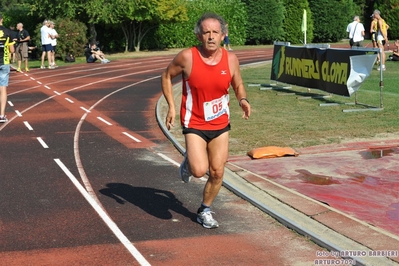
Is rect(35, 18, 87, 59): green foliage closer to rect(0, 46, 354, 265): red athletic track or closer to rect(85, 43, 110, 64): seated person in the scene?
rect(85, 43, 110, 64): seated person

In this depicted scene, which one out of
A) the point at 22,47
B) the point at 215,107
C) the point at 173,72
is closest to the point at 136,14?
the point at 22,47

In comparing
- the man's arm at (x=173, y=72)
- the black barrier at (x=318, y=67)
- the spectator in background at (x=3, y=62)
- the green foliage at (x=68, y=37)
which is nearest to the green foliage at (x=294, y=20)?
the green foliage at (x=68, y=37)

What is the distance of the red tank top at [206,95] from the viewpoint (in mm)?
7652

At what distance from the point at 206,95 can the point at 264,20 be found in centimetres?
4287

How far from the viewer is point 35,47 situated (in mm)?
36562

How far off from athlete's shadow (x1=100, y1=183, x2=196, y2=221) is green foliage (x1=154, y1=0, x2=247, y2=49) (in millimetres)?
35900

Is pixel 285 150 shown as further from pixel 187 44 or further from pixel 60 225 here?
pixel 187 44

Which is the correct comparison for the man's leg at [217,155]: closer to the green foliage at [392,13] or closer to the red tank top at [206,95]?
the red tank top at [206,95]

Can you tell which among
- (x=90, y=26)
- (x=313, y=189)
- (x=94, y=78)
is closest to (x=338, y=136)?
(x=313, y=189)

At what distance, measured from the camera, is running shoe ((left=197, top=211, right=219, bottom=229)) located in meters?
7.94

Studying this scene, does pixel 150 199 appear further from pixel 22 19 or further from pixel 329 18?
pixel 329 18

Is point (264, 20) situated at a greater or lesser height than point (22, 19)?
lesser

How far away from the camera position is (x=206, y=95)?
7.68 meters

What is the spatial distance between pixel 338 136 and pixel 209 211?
18.8 ft
